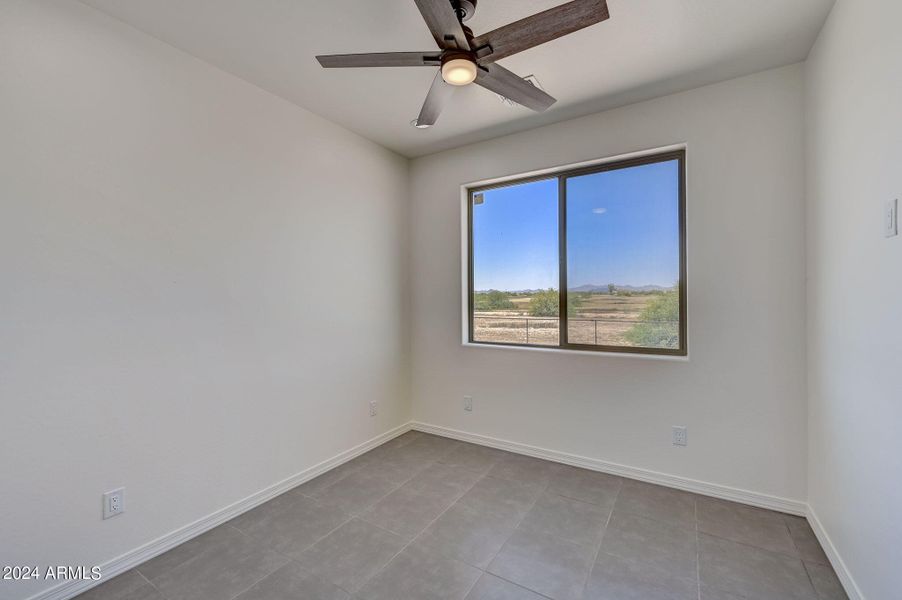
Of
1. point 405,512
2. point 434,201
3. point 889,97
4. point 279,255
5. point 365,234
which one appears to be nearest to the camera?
point 889,97

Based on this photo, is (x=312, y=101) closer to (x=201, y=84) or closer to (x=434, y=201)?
(x=201, y=84)

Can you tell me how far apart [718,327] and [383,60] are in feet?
7.91

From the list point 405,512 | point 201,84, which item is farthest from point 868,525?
point 201,84

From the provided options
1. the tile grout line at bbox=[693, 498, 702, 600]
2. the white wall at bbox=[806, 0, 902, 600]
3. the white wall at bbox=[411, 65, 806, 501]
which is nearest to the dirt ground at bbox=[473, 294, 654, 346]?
the white wall at bbox=[411, 65, 806, 501]

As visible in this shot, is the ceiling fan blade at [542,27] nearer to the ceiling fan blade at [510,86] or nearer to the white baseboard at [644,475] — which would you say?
the ceiling fan blade at [510,86]

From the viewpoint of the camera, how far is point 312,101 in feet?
8.46

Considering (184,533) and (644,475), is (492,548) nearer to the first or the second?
(644,475)

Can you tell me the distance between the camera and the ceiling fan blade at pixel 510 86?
163 cm

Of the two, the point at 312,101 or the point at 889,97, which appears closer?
the point at 889,97

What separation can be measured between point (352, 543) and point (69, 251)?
1.90 meters

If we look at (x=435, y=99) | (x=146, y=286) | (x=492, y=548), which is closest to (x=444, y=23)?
(x=435, y=99)

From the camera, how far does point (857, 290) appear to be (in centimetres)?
156

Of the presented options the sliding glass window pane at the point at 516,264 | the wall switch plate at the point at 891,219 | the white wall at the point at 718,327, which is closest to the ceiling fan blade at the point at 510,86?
the white wall at the point at 718,327

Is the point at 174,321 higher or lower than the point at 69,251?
lower
